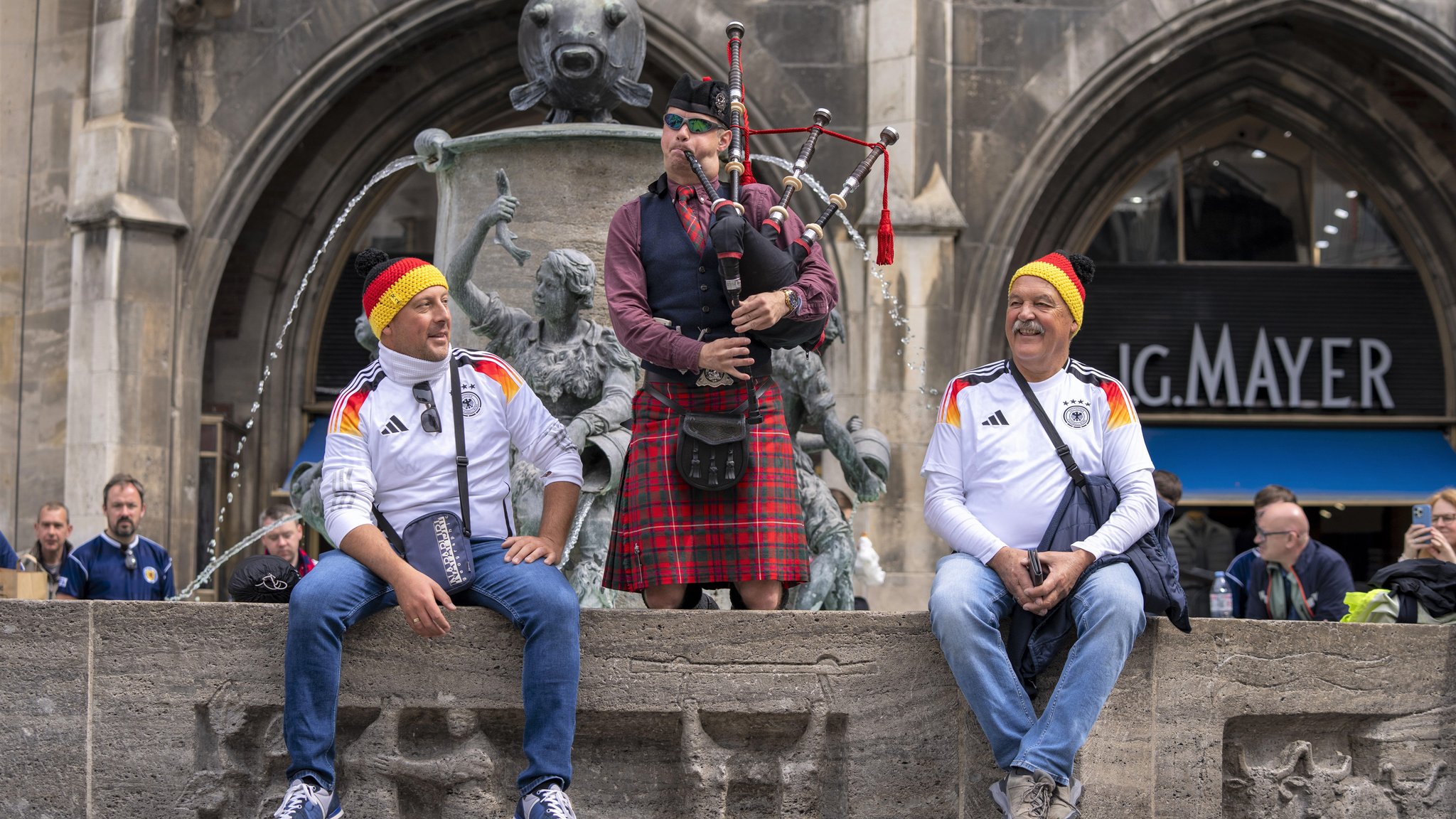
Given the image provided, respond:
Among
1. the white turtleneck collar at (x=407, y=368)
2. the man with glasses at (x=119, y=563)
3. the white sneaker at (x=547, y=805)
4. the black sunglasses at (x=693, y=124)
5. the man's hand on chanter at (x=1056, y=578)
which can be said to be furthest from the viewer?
the man with glasses at (x=119, y=563)

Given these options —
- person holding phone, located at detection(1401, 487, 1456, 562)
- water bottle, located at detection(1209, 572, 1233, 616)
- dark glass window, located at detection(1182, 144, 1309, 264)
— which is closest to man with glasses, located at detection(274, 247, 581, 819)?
person holding phone, located at detection(1401, 487, 1456, 562)

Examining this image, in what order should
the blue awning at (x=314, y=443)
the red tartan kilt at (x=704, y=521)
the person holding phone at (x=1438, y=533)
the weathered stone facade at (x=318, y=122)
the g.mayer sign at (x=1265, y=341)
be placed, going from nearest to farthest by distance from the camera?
the red tartan kilt at (x=704, y=521) → the person holding phone at (x=1438, y=533) → the weathered stone facade at (x=318, y=122) → the blue awning at (x=314, y=443) → the g.mayer sign at (x=1265, y=341)

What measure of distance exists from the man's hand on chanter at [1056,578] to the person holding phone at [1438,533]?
231 cm

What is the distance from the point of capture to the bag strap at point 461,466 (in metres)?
4.58

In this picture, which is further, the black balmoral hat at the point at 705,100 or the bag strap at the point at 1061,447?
the black balmoral hat at the point at 705,100

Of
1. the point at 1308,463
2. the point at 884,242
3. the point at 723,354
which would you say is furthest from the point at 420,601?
the point at 1308,463

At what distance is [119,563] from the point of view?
8.36 metres

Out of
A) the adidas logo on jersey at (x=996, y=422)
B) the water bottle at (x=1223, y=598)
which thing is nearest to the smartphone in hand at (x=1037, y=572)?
the adidas logo on jersey at (x=996, y=422)

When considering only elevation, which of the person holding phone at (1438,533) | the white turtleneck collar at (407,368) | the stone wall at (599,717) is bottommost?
the stone wall at (599,717)

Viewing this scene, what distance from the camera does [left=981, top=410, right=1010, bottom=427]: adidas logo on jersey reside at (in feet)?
15.4

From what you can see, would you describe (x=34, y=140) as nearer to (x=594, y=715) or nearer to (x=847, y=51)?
(x=847, y=51)

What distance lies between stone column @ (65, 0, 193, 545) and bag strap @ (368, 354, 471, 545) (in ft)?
32.2

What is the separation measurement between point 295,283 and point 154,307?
1.92 metres

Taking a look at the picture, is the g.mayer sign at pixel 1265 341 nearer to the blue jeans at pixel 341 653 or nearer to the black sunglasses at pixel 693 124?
the black sunglasses at pixel 693 124
